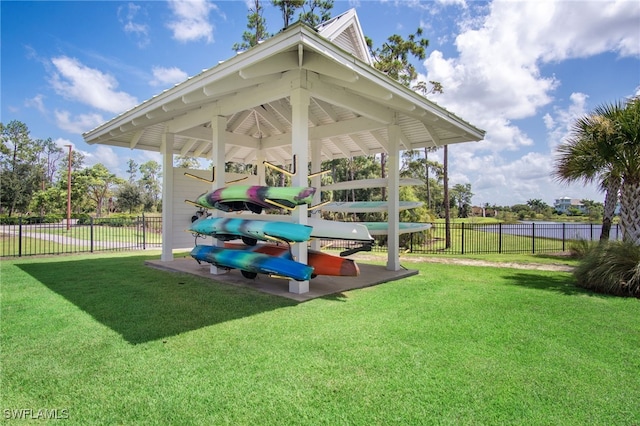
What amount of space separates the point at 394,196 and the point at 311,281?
2674 mm

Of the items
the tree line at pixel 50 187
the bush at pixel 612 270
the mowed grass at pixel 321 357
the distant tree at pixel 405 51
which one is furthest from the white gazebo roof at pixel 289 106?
the tree line at pixel 50 187

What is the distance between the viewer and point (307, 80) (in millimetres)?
5152

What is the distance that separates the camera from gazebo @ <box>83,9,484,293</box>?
474cm

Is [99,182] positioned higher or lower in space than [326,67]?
higher

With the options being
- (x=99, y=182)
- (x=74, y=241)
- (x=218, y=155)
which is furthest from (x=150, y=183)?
(x=218, y=155)

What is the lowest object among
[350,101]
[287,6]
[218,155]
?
[218,155]

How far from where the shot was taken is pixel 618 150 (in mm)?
6289

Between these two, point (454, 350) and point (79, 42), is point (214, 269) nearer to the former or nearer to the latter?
point (454, 350)

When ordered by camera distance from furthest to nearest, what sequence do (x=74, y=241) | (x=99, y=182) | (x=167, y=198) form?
(x=99, y=182) → (x=74, y=241) → (x=167, y=198)

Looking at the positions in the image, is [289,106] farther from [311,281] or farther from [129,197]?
[129,197]

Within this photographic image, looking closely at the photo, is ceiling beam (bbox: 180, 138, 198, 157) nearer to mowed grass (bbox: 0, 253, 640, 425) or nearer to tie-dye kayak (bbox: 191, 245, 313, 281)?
tie-dye kayak (bbox: 191, 245, 313, 281)

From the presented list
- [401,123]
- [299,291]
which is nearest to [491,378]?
[299,291]

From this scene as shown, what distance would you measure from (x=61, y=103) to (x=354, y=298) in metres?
35.6

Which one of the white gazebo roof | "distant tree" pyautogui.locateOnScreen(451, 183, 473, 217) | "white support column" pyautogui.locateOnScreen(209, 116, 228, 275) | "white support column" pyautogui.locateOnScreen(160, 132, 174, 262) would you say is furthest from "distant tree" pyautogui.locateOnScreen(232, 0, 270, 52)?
"distant tree" pyautogui.locateOnScreen(451, 183, 473, 217)
